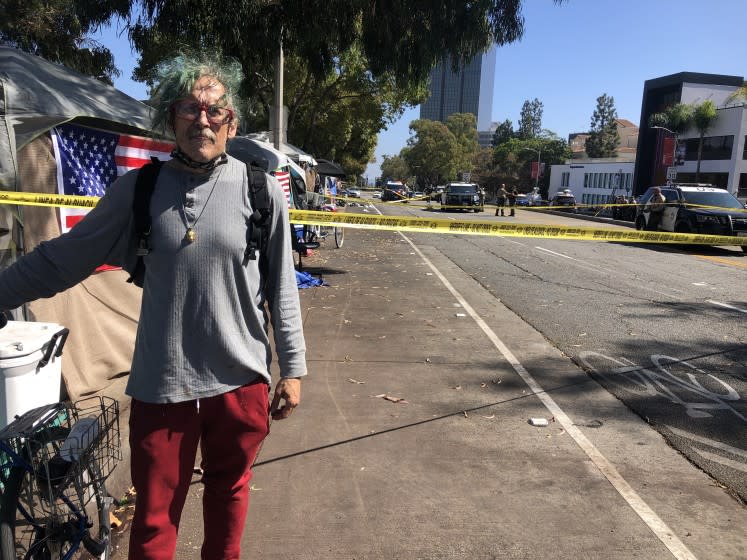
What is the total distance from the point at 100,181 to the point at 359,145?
3903 centimetres

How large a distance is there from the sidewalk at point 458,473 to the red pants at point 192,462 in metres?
0.92

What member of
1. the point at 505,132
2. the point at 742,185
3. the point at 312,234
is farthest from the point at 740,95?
the point at 505,132

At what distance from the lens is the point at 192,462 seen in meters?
2.27

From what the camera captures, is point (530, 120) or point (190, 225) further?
point (530, 120)

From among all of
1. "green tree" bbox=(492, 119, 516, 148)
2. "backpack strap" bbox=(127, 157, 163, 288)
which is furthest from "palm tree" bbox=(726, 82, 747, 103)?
"green tree" bbox=(492, 119, 516, 148)

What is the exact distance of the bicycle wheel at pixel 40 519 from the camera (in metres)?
1.97

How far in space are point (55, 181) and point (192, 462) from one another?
11.9 feet

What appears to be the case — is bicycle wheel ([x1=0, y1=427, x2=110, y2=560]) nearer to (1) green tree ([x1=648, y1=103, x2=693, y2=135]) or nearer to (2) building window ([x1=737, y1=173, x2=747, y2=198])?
(2) building window ([x1=737, y1=173, x2=747, y2=198])

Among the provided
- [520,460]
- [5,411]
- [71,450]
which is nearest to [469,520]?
[520,460]

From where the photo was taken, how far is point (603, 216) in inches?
→ 1714

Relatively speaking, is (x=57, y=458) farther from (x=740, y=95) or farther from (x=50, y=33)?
(x=740, y=95)

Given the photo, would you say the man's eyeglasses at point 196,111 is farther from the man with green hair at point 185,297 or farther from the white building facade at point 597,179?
the white building facade at point 597,179

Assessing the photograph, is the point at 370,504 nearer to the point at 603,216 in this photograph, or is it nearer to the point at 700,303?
the point at 700,303

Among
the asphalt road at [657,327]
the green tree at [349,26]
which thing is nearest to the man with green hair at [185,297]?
the asphalt road at [657,327]
